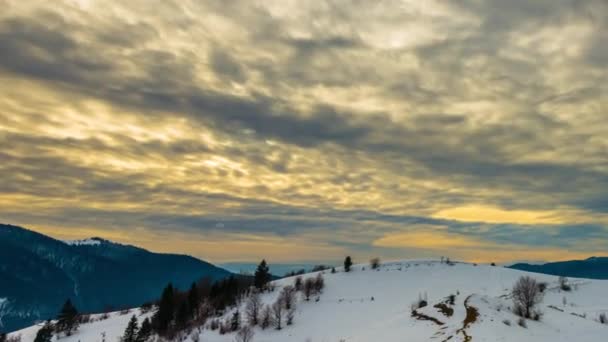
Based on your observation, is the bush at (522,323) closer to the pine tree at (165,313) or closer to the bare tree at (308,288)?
the bare tree at (308,288)

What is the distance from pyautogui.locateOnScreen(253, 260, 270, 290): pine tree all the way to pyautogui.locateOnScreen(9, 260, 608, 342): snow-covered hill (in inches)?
221

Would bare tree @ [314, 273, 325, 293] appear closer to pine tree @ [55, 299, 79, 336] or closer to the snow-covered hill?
the snow-covered hill

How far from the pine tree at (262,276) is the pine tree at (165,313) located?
24883 mm

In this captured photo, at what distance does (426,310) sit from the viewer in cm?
6581

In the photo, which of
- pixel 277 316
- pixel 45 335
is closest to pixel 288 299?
pixel 277 316

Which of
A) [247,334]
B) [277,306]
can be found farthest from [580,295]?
[247,334]

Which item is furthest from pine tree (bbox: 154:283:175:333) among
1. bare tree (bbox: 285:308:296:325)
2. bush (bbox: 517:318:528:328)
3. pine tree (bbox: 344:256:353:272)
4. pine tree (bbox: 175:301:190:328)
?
bush (bbox: 517:318:528:328)

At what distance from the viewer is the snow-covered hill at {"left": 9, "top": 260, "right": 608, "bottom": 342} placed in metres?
46.4

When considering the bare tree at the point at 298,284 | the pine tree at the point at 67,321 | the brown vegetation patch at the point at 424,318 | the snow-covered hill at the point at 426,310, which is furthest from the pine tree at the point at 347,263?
the pine tree at the point at 67,321

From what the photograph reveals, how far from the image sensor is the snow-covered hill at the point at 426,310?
46438 mm

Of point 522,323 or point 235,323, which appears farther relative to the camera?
point 235,323

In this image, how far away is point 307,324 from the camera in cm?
8425

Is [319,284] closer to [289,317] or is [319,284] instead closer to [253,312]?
[289,317]

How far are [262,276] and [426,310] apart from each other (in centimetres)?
6562
